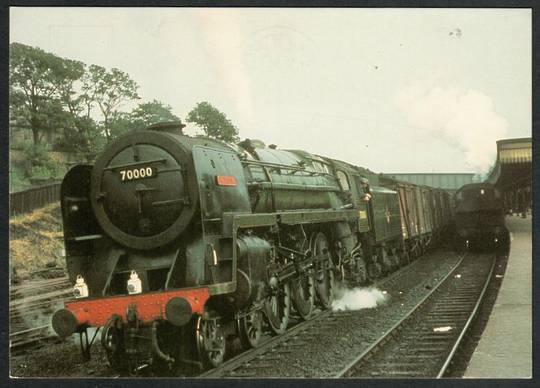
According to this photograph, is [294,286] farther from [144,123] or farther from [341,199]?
[144,123]

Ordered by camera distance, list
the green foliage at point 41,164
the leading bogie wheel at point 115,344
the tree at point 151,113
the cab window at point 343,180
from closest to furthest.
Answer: the leading bogie wheel at point 115,344
the tree at point 151,113
the cab window at point 343,180
the green foliage at point 41,164

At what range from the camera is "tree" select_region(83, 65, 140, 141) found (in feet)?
33.7

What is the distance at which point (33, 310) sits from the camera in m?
12.5

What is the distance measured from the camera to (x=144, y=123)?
42.3 feet

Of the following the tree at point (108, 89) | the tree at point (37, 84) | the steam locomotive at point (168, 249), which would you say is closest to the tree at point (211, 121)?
the tree at point (108, 89)

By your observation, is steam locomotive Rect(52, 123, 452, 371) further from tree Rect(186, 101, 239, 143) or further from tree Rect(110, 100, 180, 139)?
tree Rect(110, 100, 180, 139)

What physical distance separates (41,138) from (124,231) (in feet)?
30.1

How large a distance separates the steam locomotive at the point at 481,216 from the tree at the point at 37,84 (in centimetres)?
1476

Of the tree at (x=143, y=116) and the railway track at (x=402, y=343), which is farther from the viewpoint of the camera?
the tree at (x=143, y=116)

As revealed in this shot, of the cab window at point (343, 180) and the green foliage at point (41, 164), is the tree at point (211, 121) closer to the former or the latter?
the cab window at point (343, 180)

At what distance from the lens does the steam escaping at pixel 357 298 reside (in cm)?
1256

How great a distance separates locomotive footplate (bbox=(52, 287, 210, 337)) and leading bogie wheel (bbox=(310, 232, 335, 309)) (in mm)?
4751

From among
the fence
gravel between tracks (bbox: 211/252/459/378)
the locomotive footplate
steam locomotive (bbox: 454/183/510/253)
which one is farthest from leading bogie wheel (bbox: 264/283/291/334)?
steam locomotive (bbox: 454/183/510/253)

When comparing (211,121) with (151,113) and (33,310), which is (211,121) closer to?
(151,113)
